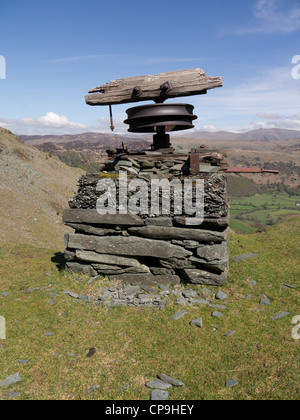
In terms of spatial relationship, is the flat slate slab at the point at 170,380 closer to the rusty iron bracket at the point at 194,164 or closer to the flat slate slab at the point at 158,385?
the flat slate slab at the point at 158,385

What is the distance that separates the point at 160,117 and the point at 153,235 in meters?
4.25

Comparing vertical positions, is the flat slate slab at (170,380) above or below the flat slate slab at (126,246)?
below

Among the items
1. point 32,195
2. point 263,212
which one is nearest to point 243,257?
point 32,195

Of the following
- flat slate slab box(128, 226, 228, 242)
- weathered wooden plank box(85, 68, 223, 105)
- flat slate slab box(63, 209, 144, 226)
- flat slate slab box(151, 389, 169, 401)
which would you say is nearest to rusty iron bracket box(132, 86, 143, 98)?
Result: weathered wooden plank box(85, 68, 223, 105)

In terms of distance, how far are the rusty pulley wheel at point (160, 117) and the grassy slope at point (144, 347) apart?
592 centimetres

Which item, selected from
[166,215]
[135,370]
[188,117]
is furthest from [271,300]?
[188,117]

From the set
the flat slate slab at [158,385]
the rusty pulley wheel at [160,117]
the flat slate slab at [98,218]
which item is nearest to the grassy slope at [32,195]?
the flat slate slab at [98,218]

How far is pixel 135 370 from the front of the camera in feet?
19.0

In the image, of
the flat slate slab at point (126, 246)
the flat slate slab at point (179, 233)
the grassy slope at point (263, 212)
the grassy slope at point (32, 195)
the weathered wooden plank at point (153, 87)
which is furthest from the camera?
the grassy slope at point (263, 212)

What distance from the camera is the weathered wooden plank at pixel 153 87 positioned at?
9430 mm

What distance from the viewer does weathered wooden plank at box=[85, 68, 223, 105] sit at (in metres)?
9.43

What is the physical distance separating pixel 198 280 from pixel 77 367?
4.61 meters

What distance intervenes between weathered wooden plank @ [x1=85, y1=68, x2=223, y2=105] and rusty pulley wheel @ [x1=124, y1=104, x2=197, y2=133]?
45cm
